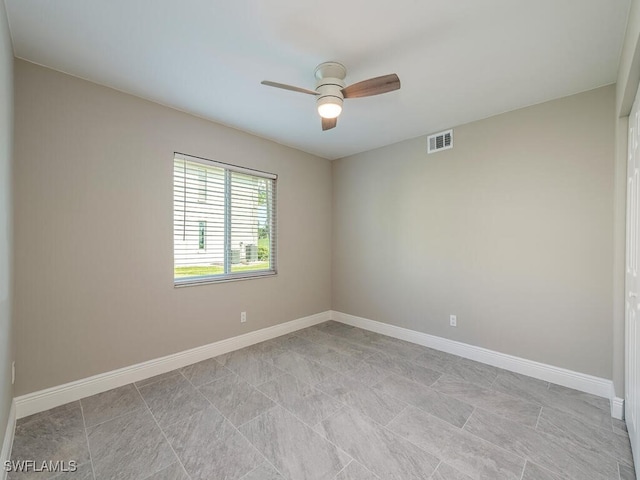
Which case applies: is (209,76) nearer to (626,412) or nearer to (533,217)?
(533,217)

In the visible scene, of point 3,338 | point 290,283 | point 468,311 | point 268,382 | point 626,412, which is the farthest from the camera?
point 290,283

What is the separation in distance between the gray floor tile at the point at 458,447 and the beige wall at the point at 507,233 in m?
1.33

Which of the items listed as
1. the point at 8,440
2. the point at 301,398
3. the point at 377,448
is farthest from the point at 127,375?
the point at 377,448

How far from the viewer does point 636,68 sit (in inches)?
60.7

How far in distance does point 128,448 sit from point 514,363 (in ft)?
10.6

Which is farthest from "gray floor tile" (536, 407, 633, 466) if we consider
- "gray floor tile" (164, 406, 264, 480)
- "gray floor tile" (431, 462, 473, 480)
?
"gray floor tile" (164, 406, 264, 480)

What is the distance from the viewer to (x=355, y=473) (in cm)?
153

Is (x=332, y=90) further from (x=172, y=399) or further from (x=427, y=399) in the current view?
(x=172, y=399)

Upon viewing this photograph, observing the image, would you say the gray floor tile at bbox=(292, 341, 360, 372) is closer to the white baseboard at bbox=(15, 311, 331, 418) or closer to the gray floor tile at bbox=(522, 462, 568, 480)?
the white baseboard at bbox=(15, 311, 331, 418)

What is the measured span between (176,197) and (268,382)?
79.1 inches

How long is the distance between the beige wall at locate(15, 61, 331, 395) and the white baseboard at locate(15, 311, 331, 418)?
65mm

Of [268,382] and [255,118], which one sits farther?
[255,118]

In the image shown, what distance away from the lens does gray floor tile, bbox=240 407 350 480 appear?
5.08 feet

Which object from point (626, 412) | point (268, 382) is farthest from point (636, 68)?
point (268, 382)
